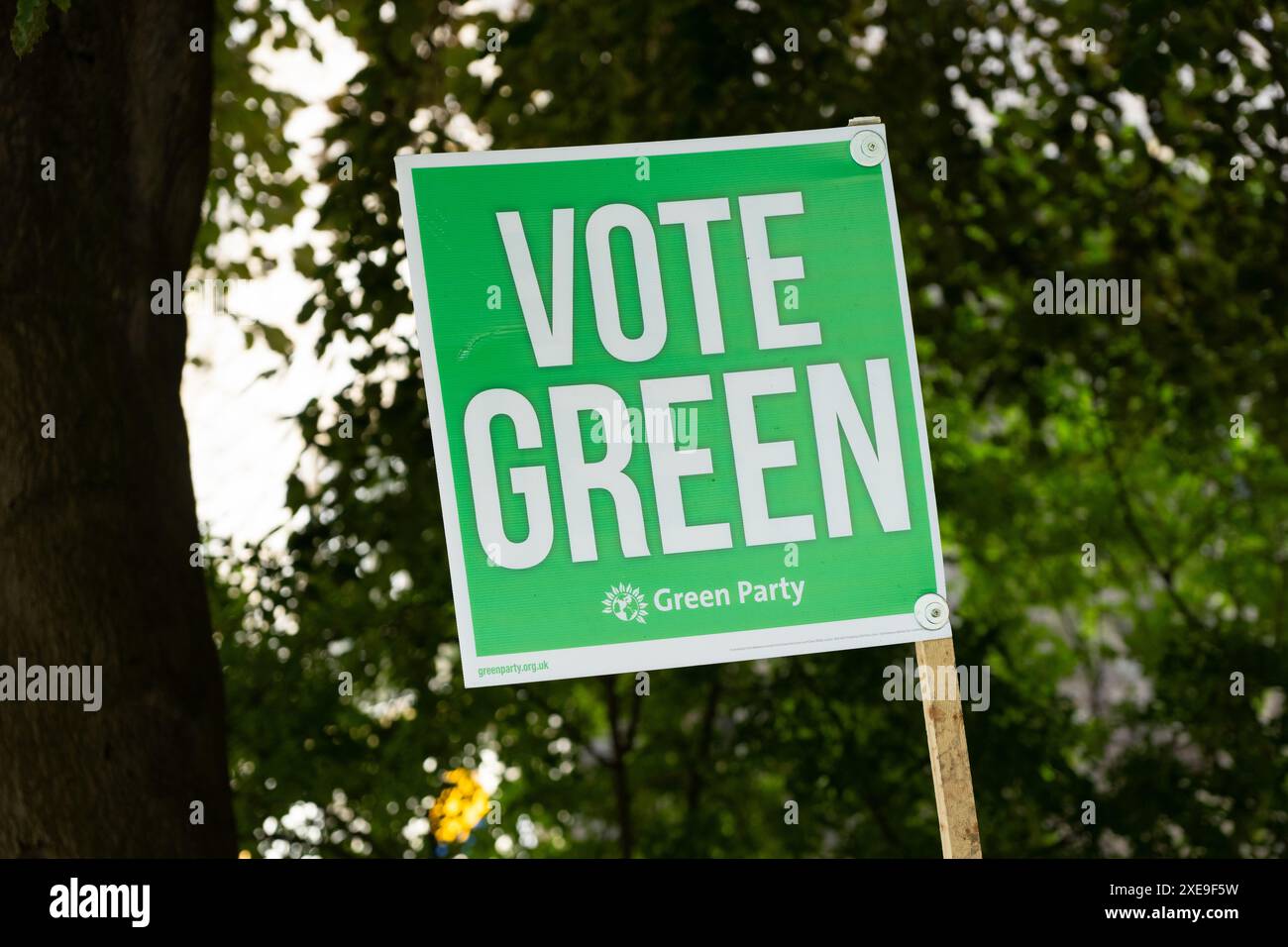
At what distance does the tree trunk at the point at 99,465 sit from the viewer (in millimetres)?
3053

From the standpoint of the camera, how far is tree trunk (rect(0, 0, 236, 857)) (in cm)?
305

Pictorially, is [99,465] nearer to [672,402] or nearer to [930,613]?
[672,402]

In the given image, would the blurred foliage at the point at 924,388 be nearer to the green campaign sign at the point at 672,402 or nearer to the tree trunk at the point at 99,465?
the tree trunk at the point at 99,465

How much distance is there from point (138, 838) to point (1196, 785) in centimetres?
401

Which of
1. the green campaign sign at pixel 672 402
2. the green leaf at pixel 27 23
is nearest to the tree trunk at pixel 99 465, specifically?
the green leaf at pixel 27 23

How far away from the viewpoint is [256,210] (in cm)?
616

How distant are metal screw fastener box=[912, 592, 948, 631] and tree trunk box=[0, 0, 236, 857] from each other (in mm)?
1822

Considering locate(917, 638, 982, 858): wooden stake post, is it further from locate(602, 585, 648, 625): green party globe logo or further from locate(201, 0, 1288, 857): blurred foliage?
locate(201, 0, 1288, 857): blurred foliage

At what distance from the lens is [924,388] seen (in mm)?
5887

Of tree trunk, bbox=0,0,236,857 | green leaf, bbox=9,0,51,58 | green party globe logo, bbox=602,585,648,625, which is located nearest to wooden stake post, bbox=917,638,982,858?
green party globe logo, bbox=602,585,648,625

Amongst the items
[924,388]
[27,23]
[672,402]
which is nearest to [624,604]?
[672,402]

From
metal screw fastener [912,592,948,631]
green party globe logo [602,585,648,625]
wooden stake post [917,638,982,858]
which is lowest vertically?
wooden stake post [917,638,982,858]

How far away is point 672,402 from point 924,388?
3756 mm

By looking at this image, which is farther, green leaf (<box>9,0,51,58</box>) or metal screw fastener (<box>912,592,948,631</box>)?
green leaf (<box>9,0,51,58</box>)
